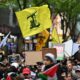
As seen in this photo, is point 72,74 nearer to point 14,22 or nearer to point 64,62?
point 64,62

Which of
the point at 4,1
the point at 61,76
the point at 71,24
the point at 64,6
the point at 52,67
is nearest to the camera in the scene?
the point at 52,67

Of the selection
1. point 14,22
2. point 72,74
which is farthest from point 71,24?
point 72,74

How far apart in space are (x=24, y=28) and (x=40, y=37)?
386cm

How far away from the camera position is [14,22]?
44719mm

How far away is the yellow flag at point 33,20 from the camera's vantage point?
14.6 meters

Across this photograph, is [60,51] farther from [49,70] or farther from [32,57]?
[49,70]

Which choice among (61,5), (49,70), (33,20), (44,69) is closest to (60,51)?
(33,20)

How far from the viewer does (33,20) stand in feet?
48.4

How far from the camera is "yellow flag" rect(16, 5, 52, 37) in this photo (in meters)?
14.6

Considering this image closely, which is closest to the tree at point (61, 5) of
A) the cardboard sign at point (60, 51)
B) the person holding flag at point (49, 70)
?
the cardboard sign at point (60, 51)

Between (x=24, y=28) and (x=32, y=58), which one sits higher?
(x=24, y=28)

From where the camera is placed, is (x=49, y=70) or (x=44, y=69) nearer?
(x=49, y=70)

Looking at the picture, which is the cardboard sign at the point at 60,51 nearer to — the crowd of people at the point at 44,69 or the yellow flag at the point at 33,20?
the crowd of people at the point at 44,69

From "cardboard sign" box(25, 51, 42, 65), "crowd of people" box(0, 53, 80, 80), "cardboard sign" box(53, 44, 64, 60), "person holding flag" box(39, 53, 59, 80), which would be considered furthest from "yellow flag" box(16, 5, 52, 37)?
"person holding flag" box(39, 53, 59, 80)
